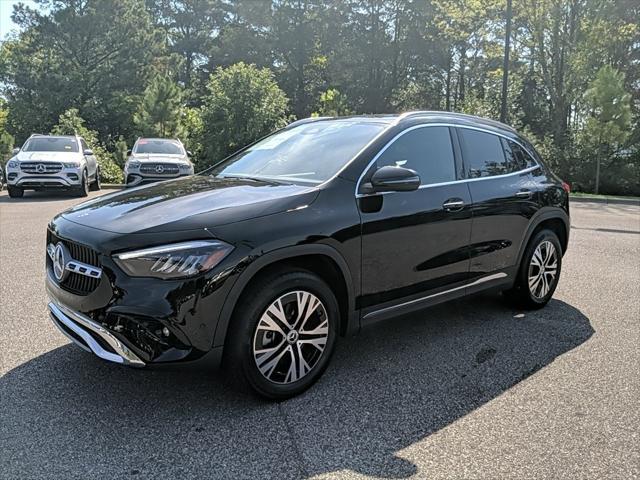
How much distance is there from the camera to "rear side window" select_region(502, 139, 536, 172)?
16.0 feet

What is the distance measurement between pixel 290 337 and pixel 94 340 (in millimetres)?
1049

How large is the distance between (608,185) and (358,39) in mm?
28902

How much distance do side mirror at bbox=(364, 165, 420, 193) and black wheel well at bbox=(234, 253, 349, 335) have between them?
56 centimetres

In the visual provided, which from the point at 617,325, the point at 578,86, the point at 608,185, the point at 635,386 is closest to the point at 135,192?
the point at 635,386

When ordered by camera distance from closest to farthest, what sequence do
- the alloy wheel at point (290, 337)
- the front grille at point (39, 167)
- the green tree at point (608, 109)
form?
the alloy wheel at point (290, 337)
the front grille at point (39, 167)
the green tree at point (608, 109)

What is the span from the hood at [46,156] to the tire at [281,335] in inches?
508

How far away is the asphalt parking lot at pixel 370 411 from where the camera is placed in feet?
8.75

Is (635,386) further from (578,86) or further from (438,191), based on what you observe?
(578,86)

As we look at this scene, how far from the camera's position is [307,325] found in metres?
3.29

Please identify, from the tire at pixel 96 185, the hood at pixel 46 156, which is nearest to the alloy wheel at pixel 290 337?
the hood at pixel 46 156

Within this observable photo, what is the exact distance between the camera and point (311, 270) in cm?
337

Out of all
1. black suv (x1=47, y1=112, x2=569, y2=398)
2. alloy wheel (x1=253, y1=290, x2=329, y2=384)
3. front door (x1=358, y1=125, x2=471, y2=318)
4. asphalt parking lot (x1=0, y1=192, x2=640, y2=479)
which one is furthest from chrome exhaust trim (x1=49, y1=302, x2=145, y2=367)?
front door (x1=358, y1=125, x2=471, y2=318)

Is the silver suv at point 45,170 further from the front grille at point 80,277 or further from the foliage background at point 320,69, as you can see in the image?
the front grille at point 80,277

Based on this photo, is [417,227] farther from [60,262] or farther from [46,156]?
[46,156]
